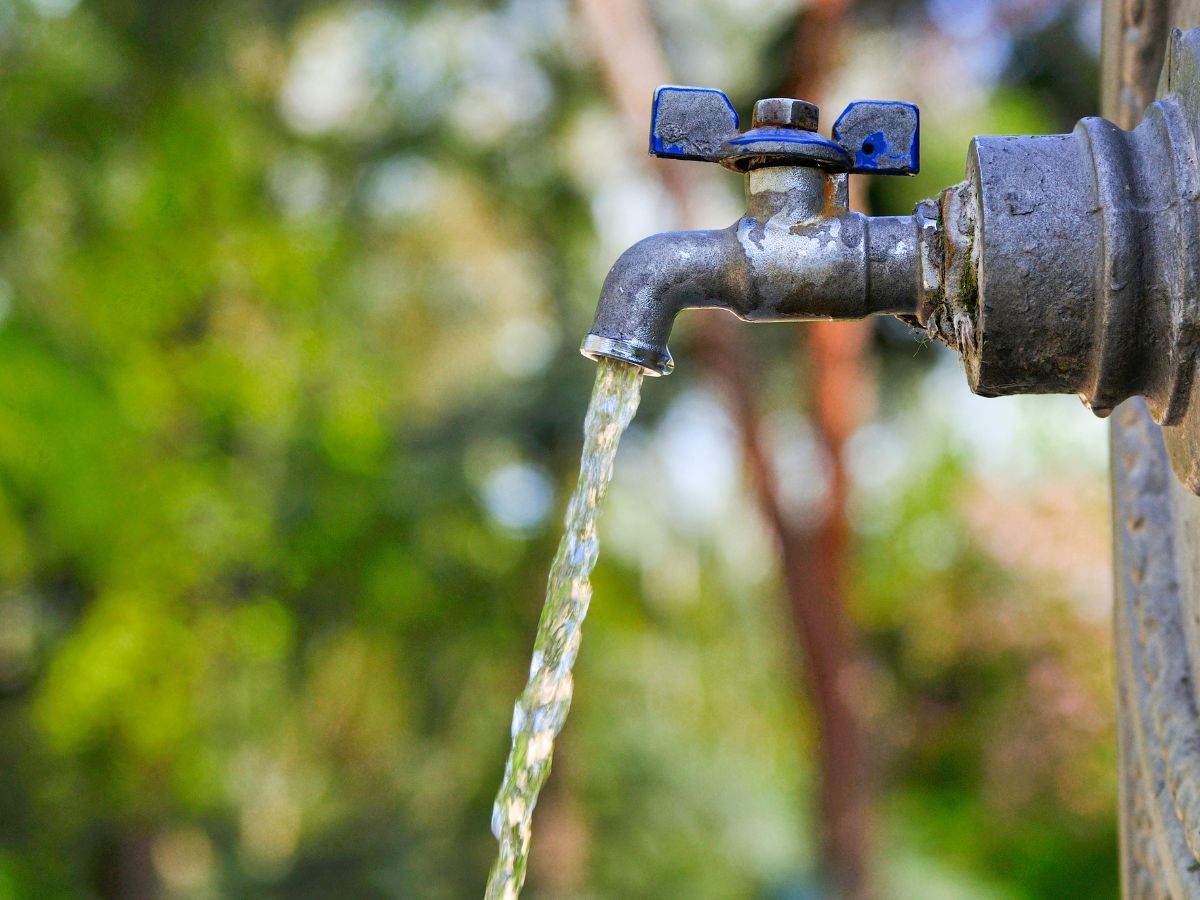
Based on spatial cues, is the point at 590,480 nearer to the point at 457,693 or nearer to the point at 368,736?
the point at 457,693

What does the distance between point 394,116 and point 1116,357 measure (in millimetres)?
6235

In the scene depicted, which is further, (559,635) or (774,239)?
(559,635)

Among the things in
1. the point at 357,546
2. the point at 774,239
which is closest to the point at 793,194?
the point at 774,239

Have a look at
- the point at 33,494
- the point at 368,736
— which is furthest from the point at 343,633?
the point at 33,494

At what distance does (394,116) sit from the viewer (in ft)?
21.6

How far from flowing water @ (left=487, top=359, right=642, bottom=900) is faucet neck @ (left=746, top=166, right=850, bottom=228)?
16 centimetres

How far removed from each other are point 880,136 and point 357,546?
5.74 m

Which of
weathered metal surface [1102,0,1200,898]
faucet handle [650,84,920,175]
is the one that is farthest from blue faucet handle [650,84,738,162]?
weathered metal surface [1102,0,1200,898]

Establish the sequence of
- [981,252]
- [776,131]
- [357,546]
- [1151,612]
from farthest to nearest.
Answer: [357,546] → [1151,612] → [776,131] → [981,252]

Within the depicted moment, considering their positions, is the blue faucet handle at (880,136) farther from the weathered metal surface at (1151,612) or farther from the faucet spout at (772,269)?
the weathered metal surface at (1151,612)

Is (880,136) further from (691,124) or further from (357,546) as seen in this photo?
(357,546)

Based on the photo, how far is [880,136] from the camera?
871 millimetres

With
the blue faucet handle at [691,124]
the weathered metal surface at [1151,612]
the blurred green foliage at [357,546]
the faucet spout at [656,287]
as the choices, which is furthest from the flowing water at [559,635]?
the blurred green foliage at [357,546]

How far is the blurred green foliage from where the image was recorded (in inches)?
202
